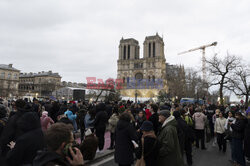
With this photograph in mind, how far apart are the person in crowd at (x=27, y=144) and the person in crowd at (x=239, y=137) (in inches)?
225

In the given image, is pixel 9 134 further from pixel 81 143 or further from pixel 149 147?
pixel 149 147

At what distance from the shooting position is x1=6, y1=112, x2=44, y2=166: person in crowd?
Answer: 108 inches

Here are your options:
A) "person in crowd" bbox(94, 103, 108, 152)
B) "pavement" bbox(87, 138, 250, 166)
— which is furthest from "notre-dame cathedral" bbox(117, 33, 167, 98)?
"person in crowd" bbox(94, 103, 108, 152)

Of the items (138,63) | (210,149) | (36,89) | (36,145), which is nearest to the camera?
(36,145)

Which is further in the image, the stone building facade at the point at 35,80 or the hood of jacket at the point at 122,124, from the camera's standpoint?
the stone building facade at the point at 35,80

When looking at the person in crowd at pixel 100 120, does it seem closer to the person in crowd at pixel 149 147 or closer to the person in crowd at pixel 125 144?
the person in crowd at pixel 125 144

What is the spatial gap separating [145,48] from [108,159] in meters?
77.2

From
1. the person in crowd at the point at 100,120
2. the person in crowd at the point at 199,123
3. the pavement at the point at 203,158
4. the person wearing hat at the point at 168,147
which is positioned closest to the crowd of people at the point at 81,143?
the person wearing hat at the point at 168,147

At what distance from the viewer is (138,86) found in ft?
262

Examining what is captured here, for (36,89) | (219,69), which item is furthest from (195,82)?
(36,89)

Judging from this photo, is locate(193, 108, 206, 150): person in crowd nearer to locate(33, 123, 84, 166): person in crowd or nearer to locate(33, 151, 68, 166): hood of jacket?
locate(33, 123, 84, 166): person in crowd

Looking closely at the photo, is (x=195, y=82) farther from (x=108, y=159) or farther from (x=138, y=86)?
(x=138, y=86)

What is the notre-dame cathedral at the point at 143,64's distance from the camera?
77250 mm

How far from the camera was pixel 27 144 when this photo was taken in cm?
280
